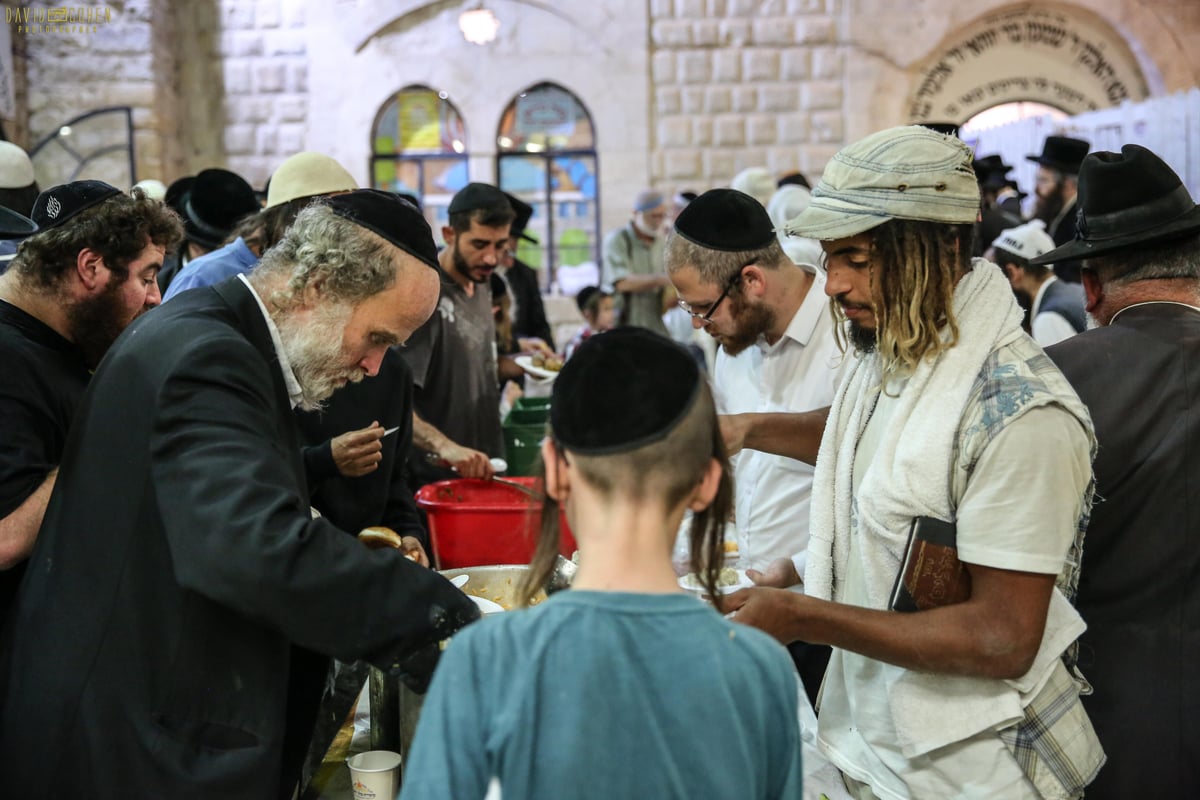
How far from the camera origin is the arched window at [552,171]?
12000 mm

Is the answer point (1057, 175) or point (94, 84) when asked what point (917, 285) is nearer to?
point (1057, 175)

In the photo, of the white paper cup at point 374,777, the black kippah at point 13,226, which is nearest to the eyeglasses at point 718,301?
the white paper cup at point 374,777

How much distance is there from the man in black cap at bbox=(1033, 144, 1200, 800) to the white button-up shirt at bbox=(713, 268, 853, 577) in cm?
90

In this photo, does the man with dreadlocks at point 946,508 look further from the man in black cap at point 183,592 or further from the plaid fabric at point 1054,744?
the man in black cap at point 183,592

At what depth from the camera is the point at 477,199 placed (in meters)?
4.62

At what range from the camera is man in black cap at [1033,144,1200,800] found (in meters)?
2.18

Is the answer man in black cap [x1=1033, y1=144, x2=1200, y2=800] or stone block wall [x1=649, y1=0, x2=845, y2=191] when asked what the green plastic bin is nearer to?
man in black cap [x1=1033, y1=144, x2=1200, y2=800]

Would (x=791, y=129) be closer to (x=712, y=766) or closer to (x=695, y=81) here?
(x=695, y=81)

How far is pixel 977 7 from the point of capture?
11.7 metres

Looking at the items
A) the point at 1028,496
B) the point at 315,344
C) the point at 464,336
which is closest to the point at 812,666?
the point at 1028,496

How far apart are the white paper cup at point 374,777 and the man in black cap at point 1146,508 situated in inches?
52.0

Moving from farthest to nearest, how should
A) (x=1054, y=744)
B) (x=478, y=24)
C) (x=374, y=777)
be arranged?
(x=478, y=24) → (x=374, y=777) → (x=1054, y=744)

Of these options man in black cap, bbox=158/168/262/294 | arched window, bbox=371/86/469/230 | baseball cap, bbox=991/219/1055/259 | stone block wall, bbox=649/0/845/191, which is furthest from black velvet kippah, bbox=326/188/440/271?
arched window, bbox=371/86/469/230

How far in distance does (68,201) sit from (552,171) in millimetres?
9862
